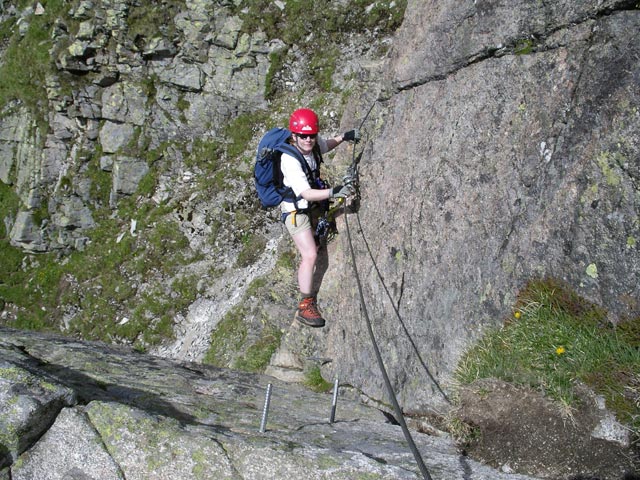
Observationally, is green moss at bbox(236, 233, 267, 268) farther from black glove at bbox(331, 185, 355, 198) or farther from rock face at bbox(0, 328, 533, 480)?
rock face at bbox(0, 328, 533, 480)

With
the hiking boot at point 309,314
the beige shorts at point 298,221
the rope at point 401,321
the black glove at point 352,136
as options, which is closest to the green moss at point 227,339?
the hiking boot at point 309,314

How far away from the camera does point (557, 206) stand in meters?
6.16

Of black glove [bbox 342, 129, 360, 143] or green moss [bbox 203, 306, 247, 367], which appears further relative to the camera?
green moss [bbox 203, 306, 247, 367]

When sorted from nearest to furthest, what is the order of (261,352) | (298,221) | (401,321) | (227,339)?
(401,321) → (298,221) → (261,352) → (227,339)

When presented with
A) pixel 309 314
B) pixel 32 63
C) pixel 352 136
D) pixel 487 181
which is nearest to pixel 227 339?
pixel 309 314

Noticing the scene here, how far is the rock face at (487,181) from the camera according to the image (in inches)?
226

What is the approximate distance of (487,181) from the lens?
23.3 feet

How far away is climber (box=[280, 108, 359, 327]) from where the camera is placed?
909 centimetres

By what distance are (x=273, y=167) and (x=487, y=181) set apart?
3.92 metres

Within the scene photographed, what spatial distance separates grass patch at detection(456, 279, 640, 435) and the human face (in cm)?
459

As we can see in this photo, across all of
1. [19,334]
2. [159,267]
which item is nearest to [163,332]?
[159,267]

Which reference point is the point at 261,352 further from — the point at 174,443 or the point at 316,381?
the point at 174,443

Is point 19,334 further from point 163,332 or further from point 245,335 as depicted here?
point 163,332

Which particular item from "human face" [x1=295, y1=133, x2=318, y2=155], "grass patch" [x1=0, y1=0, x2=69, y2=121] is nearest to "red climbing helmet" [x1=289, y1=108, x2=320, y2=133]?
"human face" [x1=295, y1=133, x2=318, y2=155]
